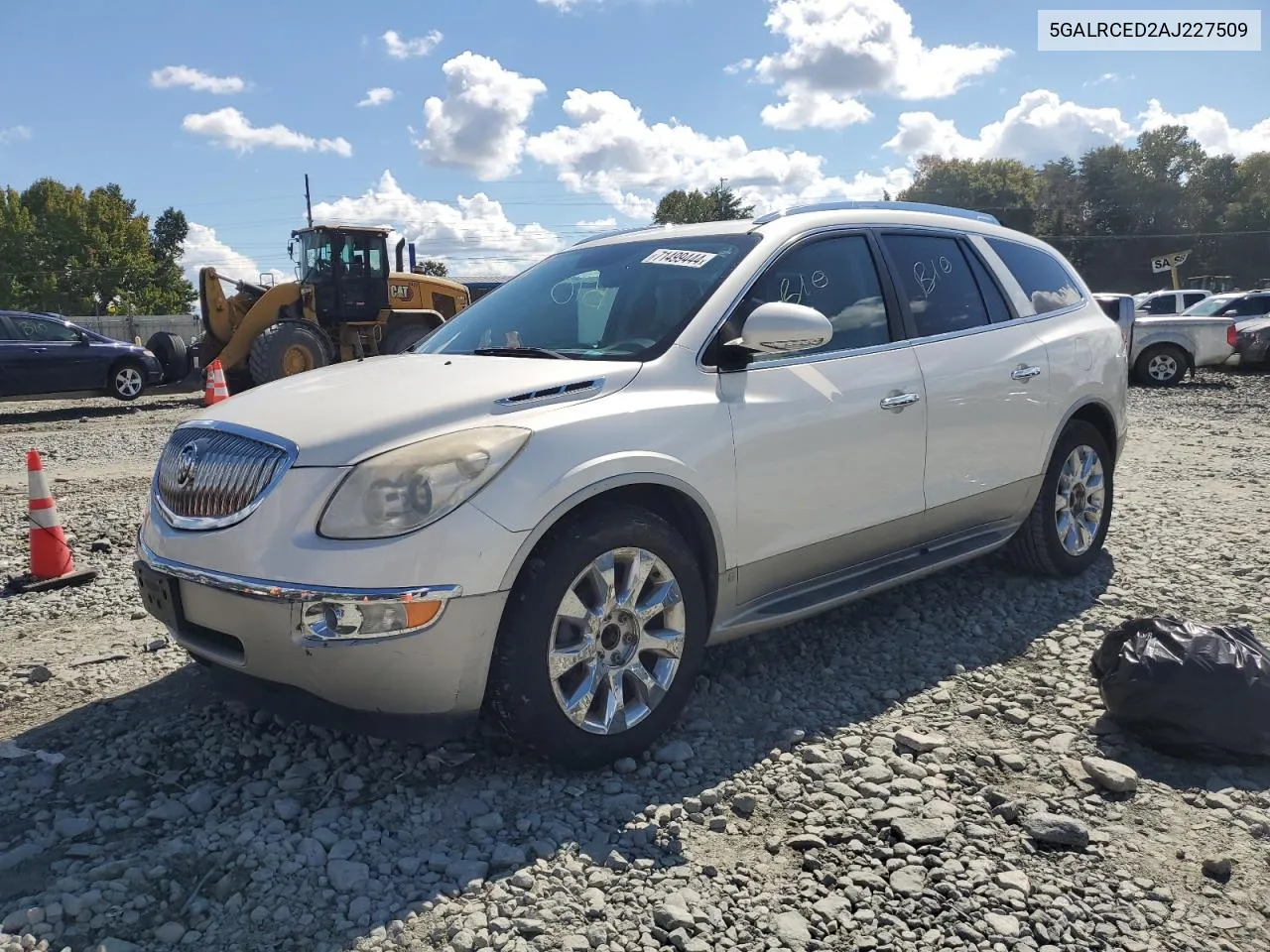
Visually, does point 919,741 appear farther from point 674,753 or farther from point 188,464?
point 188,464

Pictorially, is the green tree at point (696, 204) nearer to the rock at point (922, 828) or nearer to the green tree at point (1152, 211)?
the green tree at point (1152, 211)

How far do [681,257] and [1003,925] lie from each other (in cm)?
255

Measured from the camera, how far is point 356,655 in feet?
8.91

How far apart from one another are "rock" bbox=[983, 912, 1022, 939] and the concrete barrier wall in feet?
115

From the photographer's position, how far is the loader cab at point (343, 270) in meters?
15.8

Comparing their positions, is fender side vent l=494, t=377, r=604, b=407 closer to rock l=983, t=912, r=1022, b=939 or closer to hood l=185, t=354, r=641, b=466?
hood l=185, t=354, r=641, b=466

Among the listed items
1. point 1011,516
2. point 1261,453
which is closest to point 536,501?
point 1011,516

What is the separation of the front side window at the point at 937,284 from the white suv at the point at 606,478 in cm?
1

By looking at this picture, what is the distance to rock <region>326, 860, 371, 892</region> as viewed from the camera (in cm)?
253

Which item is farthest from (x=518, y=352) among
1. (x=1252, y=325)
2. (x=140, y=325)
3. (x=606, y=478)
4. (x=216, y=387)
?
(x=140, y=325)

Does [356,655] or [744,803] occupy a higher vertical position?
[356,655]

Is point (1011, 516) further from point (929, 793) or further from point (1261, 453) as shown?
point (1261, 453)

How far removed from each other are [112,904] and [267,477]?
1160 mm

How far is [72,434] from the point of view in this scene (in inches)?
477
